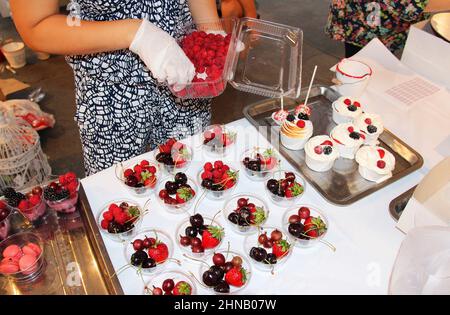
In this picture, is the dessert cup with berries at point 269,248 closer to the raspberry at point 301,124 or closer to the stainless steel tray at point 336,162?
A: the stainless steel tray at point 336,162

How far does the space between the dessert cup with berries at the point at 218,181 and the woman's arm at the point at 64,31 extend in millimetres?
514

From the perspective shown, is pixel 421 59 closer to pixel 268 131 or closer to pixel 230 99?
pixel 268 131

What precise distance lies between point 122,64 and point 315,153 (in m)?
0.78

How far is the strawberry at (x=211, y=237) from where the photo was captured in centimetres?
114

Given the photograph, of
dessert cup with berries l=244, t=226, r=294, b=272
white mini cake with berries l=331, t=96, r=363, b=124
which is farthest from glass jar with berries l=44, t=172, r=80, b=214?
white mini cake with berries l=331, t=96, r=363, b=124

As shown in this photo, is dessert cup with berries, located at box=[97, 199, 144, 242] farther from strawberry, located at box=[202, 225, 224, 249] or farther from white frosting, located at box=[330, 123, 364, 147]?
white frosting, located at box=[330, 123, 364, 147]

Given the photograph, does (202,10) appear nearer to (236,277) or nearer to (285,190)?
(285,190)

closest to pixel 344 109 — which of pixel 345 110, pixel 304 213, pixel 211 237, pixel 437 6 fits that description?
pixel 345 110

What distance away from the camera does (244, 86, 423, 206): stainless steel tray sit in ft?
4.47

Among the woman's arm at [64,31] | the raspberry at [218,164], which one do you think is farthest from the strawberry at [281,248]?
the woman's arm at [64,31]

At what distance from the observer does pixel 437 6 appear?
2178 millimetres

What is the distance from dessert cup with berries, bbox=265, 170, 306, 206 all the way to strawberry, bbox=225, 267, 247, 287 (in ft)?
1.03

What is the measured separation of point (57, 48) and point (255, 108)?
81cm

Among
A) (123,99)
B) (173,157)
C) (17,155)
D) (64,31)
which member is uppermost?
(64,31)
